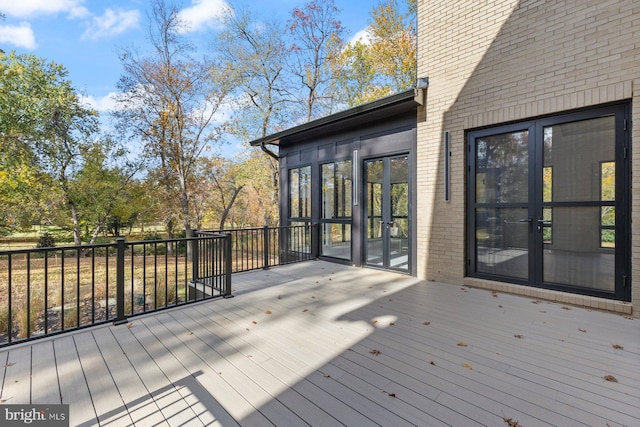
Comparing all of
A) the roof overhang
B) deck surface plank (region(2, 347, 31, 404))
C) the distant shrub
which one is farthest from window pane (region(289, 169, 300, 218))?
the distant shrub

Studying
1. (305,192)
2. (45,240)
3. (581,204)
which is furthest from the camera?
(45,240)

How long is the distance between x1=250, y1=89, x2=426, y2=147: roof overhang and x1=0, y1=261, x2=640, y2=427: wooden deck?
10.4 feet

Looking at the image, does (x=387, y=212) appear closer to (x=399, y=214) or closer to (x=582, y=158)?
(x=399, y=214)

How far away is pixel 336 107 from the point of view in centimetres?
1359

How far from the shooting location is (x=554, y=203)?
3619 millimetres

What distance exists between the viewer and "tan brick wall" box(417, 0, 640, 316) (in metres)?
3.17

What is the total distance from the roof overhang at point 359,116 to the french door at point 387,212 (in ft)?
2.60

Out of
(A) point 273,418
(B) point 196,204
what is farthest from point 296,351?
(B) point 196,204

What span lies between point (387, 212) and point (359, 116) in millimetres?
1834

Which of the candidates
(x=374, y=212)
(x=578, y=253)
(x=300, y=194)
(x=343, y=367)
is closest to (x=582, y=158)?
(x=578, y=253)

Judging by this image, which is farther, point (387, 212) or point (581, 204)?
point (387, 212)

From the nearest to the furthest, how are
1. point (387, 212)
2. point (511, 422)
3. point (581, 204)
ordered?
1. point (511, 422)
2. point (581, 204)
3. point (387, 212)

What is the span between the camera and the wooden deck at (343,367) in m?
1.65

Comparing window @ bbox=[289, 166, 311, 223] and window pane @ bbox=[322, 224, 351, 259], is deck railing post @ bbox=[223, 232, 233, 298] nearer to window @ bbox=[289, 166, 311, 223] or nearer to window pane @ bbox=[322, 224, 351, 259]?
window pane @ bbox=[322, 224, 351, 259]
